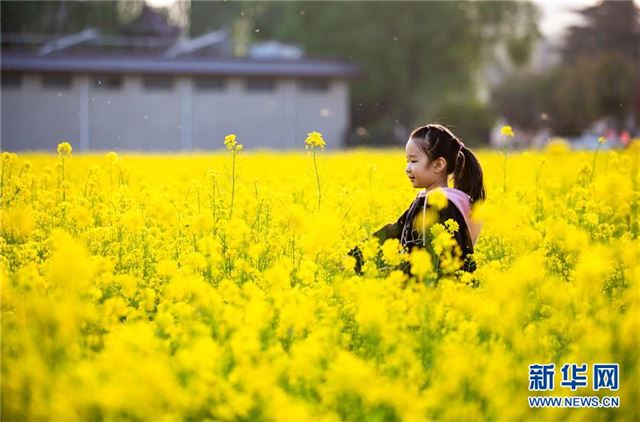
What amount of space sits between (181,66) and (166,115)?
1.73m

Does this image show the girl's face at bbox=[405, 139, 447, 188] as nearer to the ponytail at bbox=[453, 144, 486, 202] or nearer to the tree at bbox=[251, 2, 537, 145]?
the ponytail at bbox=[453, 144, 486, 202]

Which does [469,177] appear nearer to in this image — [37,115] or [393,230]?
[393,230]

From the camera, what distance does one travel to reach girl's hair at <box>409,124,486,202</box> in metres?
4.30

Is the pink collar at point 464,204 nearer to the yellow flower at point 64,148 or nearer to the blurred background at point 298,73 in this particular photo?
the yellow flower at point 64,148

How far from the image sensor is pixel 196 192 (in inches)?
225

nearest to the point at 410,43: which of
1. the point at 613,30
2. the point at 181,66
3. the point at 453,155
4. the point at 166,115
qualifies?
the point at 181,66

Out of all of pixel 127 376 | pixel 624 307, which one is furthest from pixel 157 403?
pixel 624 307

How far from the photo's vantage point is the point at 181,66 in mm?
29609

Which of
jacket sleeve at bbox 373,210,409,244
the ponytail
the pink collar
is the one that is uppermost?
the ponytail

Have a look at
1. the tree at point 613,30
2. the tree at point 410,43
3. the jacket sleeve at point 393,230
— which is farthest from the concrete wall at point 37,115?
the tree at point 613,30

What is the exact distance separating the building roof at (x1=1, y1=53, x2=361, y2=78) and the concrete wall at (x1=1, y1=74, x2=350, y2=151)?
1.39ft

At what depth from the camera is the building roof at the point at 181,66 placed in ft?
93.6

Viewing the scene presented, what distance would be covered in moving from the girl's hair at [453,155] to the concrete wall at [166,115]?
2296 cm

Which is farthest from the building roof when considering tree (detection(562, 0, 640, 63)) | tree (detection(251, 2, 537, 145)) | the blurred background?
tree (detection(562, 0, 640, 63))
